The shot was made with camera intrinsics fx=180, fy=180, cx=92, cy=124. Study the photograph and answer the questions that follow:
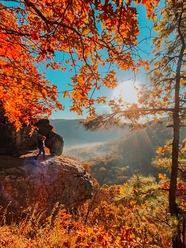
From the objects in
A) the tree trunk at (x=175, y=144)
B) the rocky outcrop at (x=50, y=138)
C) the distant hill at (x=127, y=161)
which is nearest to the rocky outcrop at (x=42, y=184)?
the rocky outcrop at (x=50, y=138)

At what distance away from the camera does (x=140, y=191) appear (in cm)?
460

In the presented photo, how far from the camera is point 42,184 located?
11758 millimetres

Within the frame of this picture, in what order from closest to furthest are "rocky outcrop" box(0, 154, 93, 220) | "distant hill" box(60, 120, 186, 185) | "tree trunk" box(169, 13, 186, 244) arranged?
"tree trunk" box(169, 13, 186, 244)
"rocky outcrop" box(0, 154, 93, 220)
"distant hill" box(60, 120, 186, 185)

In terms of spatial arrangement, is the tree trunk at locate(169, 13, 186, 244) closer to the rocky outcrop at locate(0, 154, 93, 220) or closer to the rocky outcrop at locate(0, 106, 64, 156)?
the rocky outcrop at locate(0, 154, 93, 220)

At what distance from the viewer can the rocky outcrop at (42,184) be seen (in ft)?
35.0

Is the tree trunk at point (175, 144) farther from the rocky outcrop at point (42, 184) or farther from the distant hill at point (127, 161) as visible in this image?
the distant hill at point (127, 161)

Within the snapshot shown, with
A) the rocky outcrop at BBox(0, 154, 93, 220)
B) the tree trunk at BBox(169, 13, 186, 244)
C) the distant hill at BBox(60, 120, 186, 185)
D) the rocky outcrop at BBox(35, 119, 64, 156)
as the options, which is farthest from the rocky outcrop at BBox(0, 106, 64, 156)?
the distant hill at BBox(60, 120, 186, 185)

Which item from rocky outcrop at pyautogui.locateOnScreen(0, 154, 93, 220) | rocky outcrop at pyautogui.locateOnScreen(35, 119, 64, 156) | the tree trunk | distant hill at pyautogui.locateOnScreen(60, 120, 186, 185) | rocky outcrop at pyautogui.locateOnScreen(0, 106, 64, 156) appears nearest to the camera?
the tree trunk

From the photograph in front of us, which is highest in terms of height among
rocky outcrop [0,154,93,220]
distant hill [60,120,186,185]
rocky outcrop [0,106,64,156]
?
rocky outcrop [0,106,64,156]

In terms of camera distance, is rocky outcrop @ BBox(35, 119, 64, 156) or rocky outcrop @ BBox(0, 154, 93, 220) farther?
rocky outcrop @ BBox(35, 119, 64, 156)

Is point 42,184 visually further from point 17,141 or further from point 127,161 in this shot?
point 127,161

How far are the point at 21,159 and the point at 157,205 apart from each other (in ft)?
38.1

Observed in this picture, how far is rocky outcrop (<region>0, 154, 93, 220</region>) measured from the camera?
10672mm

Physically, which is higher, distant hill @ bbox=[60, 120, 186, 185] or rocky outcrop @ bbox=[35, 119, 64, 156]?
rocky outcrop @ bbox=[35, 119, 64, 156]
